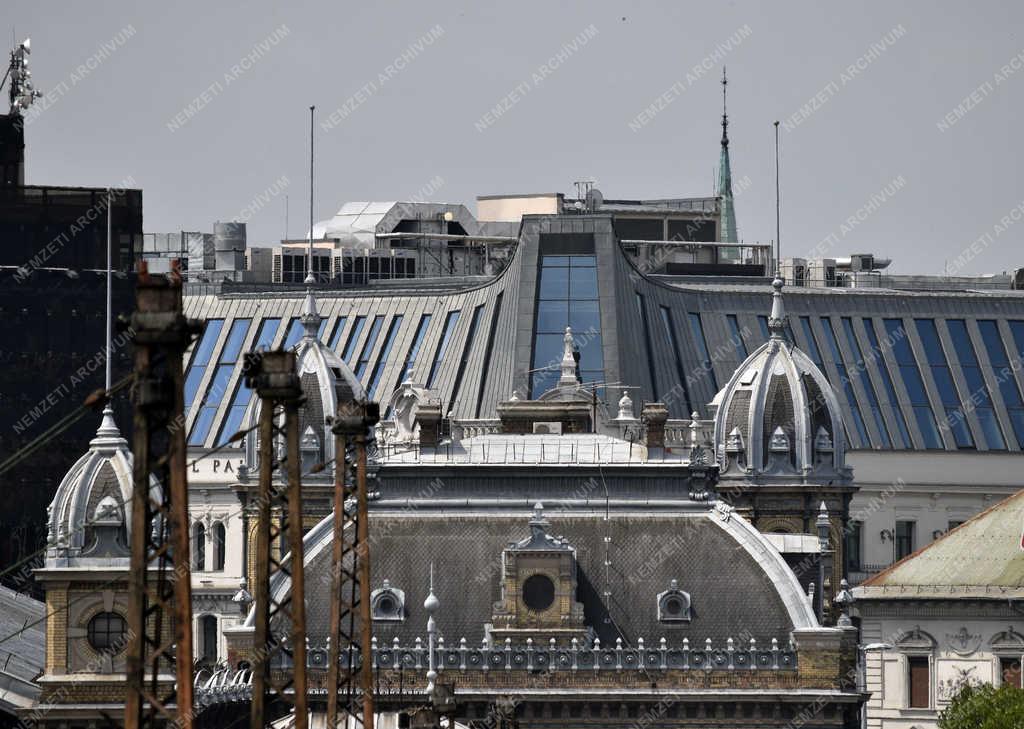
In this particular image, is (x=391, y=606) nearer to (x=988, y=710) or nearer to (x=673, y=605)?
(x=673, y=605)

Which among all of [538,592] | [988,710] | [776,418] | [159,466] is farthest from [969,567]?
[159,466]

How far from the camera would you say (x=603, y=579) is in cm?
15712

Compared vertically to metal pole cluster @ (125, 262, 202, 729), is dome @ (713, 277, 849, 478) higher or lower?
higher

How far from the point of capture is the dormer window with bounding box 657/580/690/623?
156 metres

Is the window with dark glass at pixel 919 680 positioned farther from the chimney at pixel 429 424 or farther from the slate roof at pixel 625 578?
the slate roof at pixel 625 578

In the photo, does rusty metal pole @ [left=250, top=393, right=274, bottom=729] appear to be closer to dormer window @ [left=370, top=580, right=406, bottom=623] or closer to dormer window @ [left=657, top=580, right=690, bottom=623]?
dormer window @ [left=370, top=580, right=406, bottom=623]

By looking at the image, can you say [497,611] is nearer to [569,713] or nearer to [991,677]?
[569,713]

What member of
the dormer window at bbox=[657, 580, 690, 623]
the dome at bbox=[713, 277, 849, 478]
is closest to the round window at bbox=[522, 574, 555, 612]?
the dormer window at bbox=[657, 580, 690, 623]

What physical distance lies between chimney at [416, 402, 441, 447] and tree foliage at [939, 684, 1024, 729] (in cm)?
2118

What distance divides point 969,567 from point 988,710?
29008mm

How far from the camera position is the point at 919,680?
180m

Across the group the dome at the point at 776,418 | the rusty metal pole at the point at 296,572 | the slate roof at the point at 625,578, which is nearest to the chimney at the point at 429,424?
the slate roof at the point at 625,578

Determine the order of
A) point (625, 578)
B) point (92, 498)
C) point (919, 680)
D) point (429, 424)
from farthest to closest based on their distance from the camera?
1. point (919, 680)
2. point (429, 424)
3. point (625, 578)
4. point (92, 498)

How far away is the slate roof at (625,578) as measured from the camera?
156250mm
